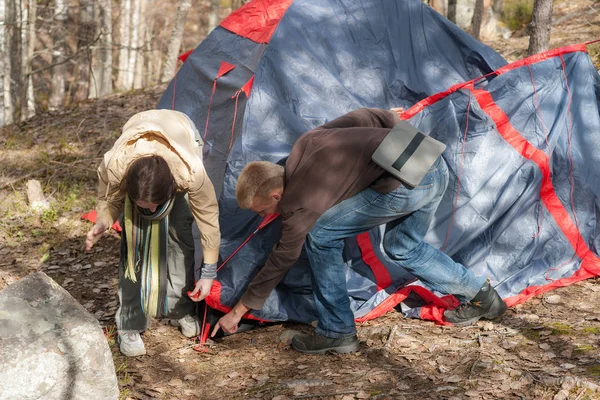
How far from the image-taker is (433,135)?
4.13 meters

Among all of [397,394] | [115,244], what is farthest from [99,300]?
[397,394]

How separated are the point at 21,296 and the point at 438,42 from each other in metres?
3.27

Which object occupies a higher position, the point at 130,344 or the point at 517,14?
the point at 517,14

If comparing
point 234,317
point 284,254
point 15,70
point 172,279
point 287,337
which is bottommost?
point 15,70

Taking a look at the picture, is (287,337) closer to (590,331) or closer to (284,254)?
(284,254)

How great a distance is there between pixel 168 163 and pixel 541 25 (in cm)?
428

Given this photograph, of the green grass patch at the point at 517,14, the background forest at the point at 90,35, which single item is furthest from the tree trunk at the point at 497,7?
the green grass patch at the point at 517,14

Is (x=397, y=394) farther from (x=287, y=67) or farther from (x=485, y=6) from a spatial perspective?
(x=485, y=6)

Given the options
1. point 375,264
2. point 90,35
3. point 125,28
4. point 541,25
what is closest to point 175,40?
point 90,35

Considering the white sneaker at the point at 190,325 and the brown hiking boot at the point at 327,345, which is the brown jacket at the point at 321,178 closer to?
the brown hiking boot at the point at 327,345

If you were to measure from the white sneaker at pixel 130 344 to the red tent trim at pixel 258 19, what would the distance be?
2.11 m

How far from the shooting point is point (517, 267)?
421cm

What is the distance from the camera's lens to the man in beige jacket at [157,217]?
10.3 feet

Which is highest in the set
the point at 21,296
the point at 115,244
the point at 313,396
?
the point at 21,296
